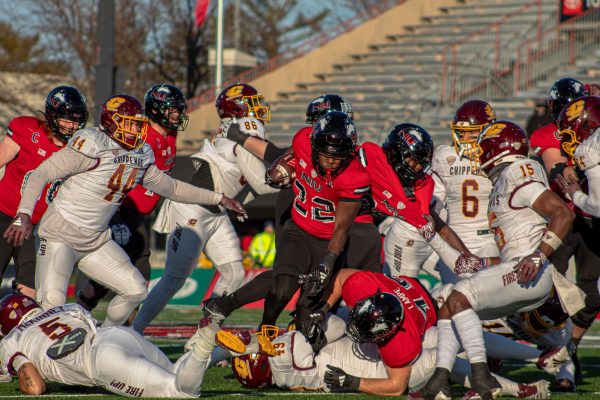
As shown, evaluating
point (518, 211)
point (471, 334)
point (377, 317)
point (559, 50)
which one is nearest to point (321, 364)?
point (377, 317)

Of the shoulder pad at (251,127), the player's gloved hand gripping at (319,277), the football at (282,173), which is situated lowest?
the player's gloved hand gripping at (319,277)

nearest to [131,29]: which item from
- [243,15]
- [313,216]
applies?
[243,15]

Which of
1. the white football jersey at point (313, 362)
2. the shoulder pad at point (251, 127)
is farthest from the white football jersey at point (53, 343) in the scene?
the shoulder pad at point (251, 127)

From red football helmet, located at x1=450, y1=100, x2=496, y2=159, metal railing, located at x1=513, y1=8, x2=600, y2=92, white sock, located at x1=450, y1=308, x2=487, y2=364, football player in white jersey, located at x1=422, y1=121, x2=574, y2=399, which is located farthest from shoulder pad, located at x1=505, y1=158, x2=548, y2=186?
metal railing, located at x1=513, y1=8, x2=600, y2=92

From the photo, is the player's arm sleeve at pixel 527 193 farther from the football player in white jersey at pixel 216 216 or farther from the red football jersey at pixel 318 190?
the football player in white jersey at pixel 216 216

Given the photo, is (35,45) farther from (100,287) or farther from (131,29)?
(100,287)

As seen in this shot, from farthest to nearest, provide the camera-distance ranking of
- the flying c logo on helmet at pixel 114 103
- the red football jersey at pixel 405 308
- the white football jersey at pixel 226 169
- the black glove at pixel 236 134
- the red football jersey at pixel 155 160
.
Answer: the white football jersey at pixel 226 169
the red football jersey at pixel 155 160
the black glove at pixel 236 134
the flying c logo on helmet at pixel 114 103
the red football jersey at pixel 405 308

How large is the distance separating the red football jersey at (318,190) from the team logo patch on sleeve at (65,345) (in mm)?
1782

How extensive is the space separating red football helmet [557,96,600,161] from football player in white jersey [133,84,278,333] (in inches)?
90.7

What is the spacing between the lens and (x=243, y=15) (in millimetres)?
33656

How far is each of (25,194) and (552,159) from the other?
3904 millimetres

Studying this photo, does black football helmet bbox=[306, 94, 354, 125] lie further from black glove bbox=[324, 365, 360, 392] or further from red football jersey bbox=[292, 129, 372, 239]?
black glove bbox=[324, 365, 360, 392]

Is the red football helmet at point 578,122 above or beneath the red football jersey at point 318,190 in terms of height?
above

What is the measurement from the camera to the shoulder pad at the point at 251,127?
26.1ft
